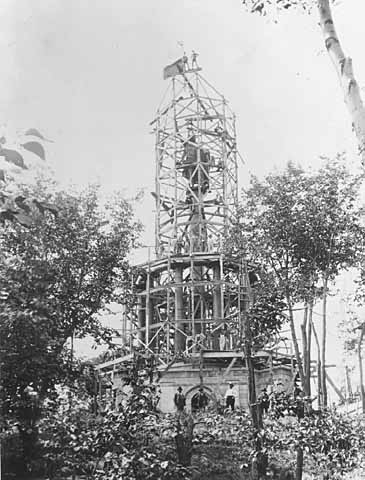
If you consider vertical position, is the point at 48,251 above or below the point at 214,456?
above

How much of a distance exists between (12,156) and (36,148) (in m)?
0.15

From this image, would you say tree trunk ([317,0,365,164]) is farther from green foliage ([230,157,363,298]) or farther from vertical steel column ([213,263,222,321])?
vertical steel column ([213,263,222,321])

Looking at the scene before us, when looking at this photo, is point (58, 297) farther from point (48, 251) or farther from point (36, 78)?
point (36, 78)

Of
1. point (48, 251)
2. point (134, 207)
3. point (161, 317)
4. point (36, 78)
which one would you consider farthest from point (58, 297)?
point (161, 317)

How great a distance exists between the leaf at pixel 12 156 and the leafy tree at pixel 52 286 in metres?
2.39

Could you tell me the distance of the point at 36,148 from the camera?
2842 mm

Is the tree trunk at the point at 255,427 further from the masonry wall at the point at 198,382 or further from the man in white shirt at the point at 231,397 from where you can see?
the masonry wall at the point at 198,382

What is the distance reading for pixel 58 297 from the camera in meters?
13.9

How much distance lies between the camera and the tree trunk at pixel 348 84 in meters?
5.75

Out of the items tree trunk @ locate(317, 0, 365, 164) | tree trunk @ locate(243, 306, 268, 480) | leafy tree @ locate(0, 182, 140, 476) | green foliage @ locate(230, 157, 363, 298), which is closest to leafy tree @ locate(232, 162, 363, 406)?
green foliage @ locate(230, 157, 363, 298)

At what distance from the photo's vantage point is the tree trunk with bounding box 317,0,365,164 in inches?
227

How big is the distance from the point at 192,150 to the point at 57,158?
14761 millimetres

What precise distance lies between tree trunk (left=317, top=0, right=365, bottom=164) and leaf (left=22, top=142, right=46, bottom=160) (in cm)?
376

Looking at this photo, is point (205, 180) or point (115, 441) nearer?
point (115, 441)
